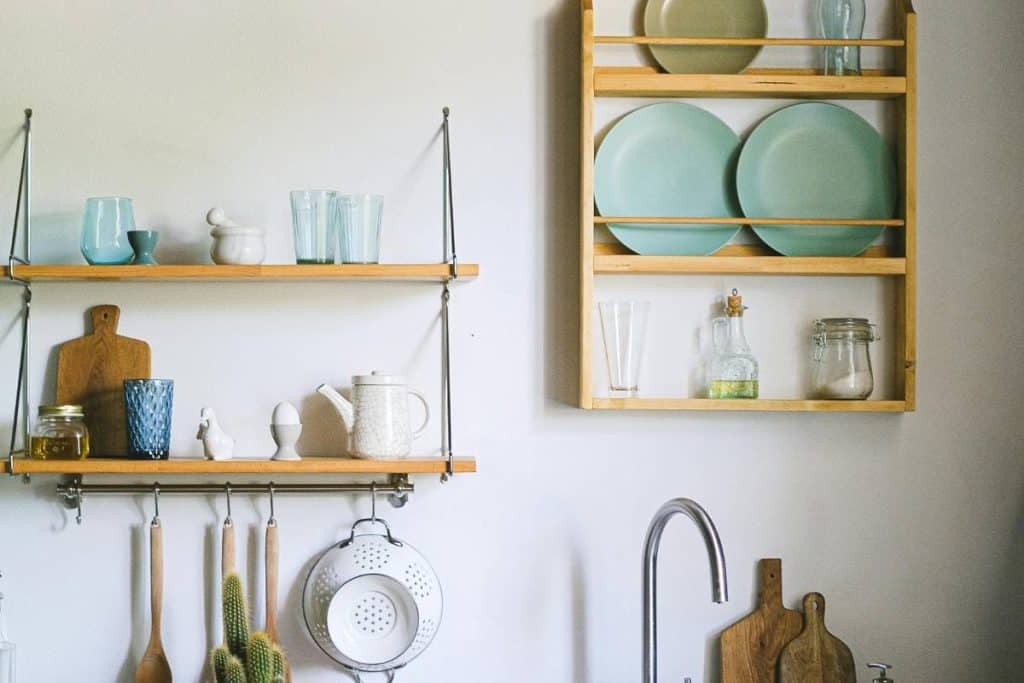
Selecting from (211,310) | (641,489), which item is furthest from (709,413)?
(211,310)

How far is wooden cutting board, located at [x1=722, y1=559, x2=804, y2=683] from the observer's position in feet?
6.76

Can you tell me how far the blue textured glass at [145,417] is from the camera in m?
1.94

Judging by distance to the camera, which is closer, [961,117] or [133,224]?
[133,224]

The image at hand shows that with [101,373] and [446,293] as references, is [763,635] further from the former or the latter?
[101,373]

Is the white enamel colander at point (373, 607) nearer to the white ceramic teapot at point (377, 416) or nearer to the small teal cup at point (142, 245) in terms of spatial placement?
the white ceramic teapot at point (377, 416)

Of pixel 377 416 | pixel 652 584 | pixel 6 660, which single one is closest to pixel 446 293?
pixel 377 416

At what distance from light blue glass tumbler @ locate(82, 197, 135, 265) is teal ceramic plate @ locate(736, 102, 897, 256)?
114cm

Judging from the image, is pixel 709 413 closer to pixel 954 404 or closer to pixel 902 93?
pixel 954 404

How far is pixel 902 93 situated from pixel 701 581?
3.27ft

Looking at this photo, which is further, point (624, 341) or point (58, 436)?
point (624, 341)

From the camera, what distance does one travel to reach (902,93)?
80.8 inches

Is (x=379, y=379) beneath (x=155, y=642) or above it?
above

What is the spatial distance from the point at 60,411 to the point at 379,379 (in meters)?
0.56

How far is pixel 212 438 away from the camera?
6.35ft
